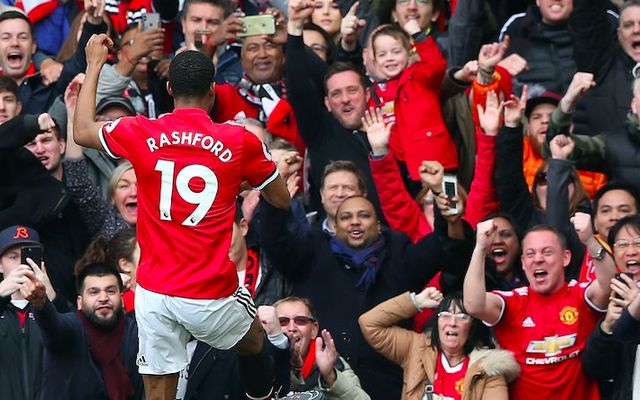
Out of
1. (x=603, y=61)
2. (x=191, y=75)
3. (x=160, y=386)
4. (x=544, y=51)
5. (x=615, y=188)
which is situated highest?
(x=544, y=51)

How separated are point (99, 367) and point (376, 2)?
17.6 ft

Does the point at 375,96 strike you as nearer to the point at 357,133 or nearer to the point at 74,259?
the point at 357,133

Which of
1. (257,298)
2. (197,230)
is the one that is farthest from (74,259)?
(197,230)

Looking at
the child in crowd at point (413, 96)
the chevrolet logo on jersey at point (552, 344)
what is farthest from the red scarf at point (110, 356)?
the child in crowd at point (413, 96)

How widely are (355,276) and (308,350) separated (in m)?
0.78

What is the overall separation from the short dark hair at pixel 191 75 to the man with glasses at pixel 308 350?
182 cm

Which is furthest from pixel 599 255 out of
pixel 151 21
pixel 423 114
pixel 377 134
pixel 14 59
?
pixel 14 59

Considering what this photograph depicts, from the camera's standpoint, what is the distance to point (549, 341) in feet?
37.2

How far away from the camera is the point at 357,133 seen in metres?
13.6

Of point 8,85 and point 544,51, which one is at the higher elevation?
point 544,51

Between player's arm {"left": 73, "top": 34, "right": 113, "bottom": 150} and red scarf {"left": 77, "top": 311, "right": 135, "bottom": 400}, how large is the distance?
71.2 inches

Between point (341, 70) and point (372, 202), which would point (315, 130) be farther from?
point (372, 202)

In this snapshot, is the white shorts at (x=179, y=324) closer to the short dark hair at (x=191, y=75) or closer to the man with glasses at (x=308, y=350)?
the man with glasses at (x=308, y=350)

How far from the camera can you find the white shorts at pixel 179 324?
9.66 m
